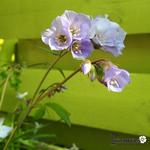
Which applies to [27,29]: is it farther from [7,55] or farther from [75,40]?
[75,40]

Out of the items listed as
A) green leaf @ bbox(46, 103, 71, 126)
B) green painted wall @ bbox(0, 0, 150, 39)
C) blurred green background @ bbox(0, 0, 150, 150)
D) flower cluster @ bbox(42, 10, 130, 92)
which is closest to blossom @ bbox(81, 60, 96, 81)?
flower cluster @ bbox(42, 10, 130, 92)

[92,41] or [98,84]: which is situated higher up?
[98,84]

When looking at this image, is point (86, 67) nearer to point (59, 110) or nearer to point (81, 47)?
point (81, 47)

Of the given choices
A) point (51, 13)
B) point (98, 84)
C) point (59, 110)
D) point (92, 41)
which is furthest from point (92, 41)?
point (51, 13)

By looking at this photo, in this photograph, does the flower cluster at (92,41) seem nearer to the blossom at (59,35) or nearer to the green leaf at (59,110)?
the blossom at (59,35)

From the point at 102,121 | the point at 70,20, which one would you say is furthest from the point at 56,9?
the point at 70,20

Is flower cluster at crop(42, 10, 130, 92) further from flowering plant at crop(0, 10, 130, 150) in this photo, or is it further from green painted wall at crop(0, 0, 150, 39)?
green painted wall at crop(0, 0, 150, 39)

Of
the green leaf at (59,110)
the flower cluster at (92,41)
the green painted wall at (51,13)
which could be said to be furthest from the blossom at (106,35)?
the green painted wall at (51,13)
